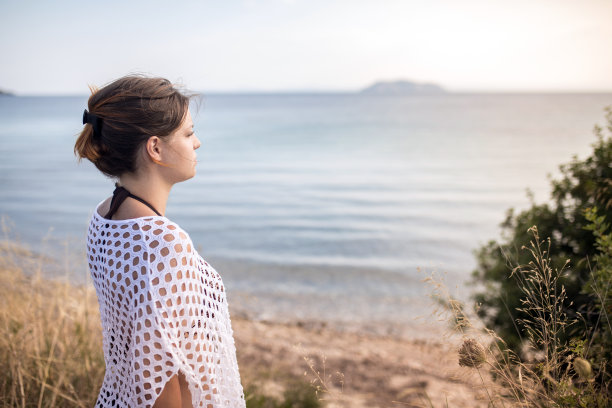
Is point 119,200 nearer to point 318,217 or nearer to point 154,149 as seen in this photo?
point 154,149

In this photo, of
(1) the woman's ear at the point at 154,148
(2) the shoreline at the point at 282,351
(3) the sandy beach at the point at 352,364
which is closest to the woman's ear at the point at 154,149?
(1) the woman's ear at the point at 154,148

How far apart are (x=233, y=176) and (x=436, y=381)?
63.4 ft

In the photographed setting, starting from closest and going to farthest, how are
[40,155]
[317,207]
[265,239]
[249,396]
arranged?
1. [249,396]
2. [265,239]
3. [317,207]
4. [40,155]

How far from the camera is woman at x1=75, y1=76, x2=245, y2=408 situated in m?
1.75

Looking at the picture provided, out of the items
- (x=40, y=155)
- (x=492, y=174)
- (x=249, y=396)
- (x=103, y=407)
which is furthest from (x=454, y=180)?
(x=40, y=155)

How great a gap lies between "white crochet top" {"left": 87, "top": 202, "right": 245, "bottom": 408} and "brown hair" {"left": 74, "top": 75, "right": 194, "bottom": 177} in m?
0.30

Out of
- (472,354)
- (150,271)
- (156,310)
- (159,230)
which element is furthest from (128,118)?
(472,354)

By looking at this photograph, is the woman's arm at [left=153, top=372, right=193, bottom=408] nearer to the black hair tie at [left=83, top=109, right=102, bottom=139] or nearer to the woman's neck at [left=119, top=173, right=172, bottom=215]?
the woman's neck at [left=119, top=173, right=172, bottom=215]

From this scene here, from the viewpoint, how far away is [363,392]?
5348 millimetres

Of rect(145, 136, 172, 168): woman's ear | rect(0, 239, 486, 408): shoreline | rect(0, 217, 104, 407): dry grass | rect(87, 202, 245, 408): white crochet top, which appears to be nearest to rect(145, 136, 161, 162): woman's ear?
rect(145, 136, 172, 168): woman's ear

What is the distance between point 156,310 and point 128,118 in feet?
2.78

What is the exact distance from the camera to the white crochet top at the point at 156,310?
1.74 m

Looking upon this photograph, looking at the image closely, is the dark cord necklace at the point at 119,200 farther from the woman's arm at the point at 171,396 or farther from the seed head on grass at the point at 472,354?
the seed head on grass at the point at 472,354

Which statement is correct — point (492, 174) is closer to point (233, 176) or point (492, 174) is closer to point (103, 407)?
point (233, 176)
